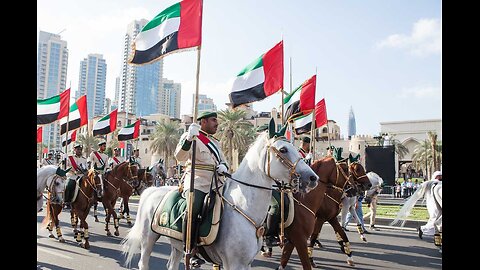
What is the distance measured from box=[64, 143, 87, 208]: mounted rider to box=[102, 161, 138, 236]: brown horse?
3.46 ft

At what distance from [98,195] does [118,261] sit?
12.2ft

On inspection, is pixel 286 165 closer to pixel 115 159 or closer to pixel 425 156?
pixel 115 159

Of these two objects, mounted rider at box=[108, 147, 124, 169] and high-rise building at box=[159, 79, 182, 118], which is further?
high-rise building at box=[159, 79, 182, 118]

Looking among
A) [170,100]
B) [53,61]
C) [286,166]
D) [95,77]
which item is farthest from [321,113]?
[95,77]

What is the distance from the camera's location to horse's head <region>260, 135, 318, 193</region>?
16.2 ft

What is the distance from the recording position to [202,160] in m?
5.73

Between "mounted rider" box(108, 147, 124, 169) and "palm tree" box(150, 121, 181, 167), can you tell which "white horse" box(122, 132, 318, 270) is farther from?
"palm tree" box(150, 121, 181, 167)

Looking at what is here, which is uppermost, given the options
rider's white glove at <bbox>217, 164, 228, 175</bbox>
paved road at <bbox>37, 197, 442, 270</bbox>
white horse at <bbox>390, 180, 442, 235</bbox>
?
rider's white glove at <bbox>217, 164, 228, 175</bbox>

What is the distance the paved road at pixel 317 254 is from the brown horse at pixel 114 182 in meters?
0.74

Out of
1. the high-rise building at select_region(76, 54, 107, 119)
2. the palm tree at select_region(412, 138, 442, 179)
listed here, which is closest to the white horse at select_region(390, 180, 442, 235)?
the palm tree at select_region(412, 138, 442, 179)
